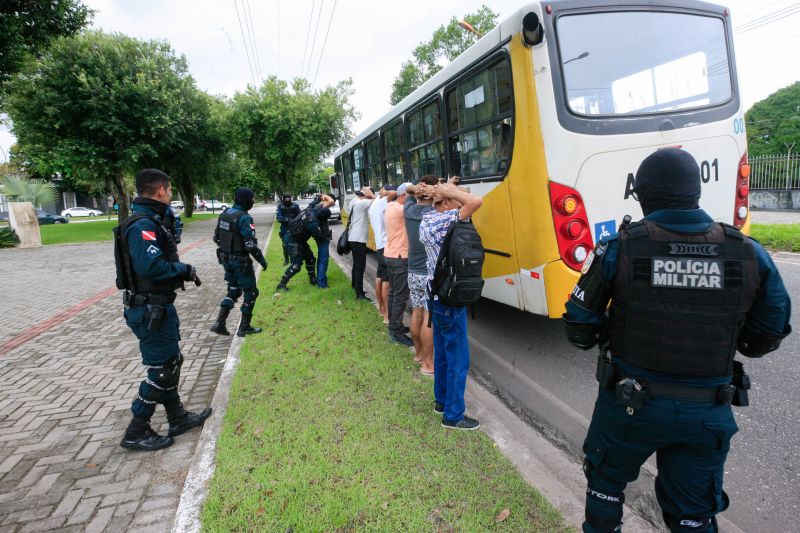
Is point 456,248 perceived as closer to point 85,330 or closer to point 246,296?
point 246,296

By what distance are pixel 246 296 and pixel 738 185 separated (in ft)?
18.8

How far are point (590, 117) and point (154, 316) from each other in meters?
3.97

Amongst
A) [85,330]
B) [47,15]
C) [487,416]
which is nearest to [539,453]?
[487,416]

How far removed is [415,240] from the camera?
4.34 meters

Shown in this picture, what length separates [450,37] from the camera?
4272 cm

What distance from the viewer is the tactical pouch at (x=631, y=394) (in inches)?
71.3

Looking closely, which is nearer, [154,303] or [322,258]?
[154,303]

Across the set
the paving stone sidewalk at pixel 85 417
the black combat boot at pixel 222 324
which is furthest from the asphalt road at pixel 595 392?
the black combat boot at pixel 222 324

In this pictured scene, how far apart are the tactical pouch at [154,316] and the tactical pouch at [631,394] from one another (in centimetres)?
307

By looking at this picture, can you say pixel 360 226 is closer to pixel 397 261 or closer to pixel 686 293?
pixel 397 261

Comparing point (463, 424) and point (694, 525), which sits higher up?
point (694, 525)

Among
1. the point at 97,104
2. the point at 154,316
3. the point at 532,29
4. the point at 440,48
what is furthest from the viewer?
the point at 440,48

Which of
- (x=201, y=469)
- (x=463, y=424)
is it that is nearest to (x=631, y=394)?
(x=463, y=424)

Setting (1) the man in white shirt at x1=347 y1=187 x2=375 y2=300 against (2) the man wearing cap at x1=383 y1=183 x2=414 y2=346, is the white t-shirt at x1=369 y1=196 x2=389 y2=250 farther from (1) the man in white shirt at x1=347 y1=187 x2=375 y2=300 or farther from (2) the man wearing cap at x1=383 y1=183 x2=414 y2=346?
(1) the man in white shirt at x1=347 y1=187 x2=375 y2=300
